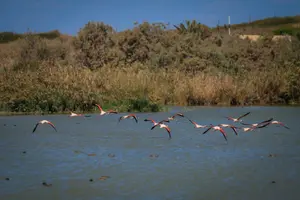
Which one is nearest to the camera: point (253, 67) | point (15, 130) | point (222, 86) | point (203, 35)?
point (15, 130)

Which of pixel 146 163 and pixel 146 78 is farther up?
pixel 146 78

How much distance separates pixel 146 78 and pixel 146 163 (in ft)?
46.3

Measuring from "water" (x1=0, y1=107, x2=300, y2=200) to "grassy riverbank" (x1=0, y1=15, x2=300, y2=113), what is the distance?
467 centimetres

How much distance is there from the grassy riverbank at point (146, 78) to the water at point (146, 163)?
467cm

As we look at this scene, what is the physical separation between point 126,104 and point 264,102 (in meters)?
7.67

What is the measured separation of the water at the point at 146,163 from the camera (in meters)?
6.52

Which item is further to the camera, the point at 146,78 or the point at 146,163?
the point at 146,78

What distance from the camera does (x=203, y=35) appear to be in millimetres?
46812

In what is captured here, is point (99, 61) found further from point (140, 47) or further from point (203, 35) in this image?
point (203, 35)

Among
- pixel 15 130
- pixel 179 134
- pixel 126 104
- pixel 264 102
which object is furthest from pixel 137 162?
pixel 264 102

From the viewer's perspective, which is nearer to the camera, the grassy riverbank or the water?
the water

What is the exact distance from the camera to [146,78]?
22.5m

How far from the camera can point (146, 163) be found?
8.48 meters

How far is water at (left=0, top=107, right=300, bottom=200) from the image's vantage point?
21.4 feet
